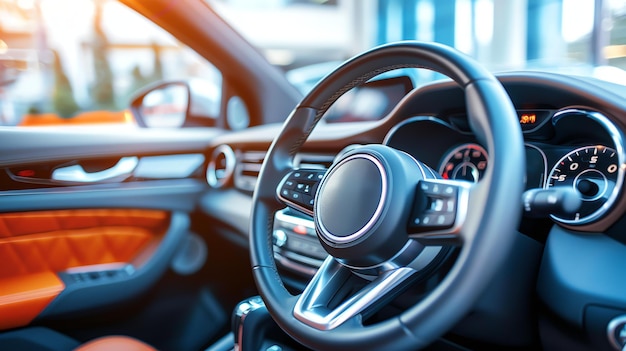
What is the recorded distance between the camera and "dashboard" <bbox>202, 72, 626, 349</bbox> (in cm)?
91

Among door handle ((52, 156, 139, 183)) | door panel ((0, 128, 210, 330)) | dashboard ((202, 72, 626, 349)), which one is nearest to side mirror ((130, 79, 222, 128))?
door panel ((0, 128, 210, 330))

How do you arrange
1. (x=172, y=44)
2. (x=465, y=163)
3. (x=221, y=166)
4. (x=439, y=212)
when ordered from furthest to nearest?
(x=172, y=44) < (x=221, y=166) < (x=465, y=163) < (x=439, y=212)

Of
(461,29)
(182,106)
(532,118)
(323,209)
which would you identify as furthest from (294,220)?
(461,29)

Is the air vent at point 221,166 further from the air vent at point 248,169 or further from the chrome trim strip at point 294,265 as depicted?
the chrome trim strip at point 294,265

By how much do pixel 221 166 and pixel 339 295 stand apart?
119 centimetres

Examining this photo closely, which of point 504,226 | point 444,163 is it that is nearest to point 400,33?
point 444,163

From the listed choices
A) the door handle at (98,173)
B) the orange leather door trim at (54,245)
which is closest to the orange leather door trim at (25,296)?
the orange leather door trim at (54,245)

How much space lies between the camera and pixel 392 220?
0.82m

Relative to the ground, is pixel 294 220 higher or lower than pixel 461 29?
lower

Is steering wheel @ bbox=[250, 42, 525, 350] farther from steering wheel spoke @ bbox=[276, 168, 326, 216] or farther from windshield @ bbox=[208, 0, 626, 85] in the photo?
windshield @ bbox=[208, 0, 626, 85]

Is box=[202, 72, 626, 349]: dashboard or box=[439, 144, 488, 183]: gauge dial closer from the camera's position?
box=[202, 72, 626, 349]: dashboard

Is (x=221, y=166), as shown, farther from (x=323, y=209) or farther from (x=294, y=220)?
(x=323, y=209)

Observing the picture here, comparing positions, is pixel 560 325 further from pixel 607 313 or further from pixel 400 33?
pixel 400 33

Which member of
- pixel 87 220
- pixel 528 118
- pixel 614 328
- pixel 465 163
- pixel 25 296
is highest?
pixel 528 118
